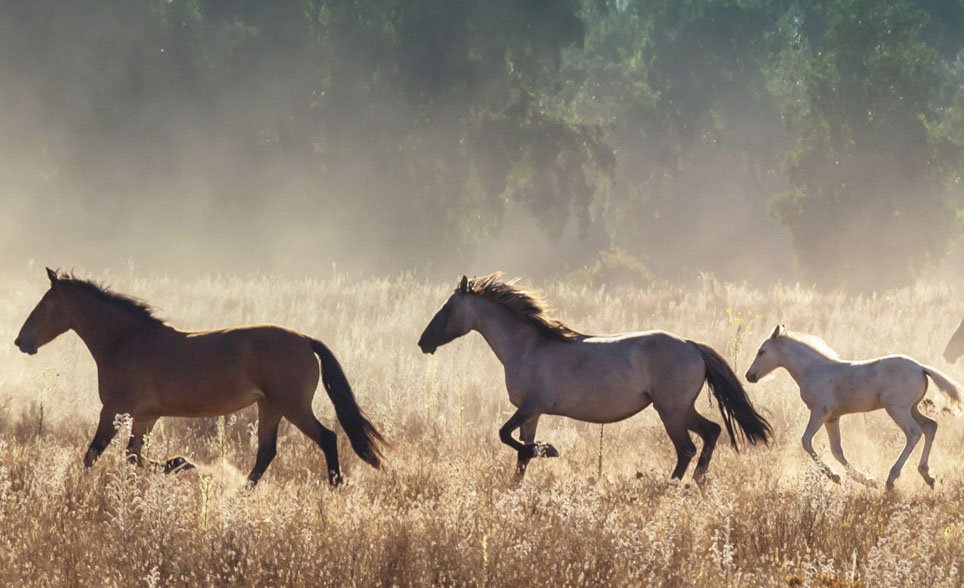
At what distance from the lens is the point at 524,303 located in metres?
9.60

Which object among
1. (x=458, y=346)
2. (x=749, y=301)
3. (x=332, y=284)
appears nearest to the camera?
(x=458, y=346)

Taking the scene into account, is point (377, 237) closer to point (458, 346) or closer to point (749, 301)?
point (749, 301)

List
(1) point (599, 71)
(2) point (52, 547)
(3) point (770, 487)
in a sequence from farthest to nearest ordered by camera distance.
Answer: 1. (1) point (599, 71)
2. (3) point (770, 487)
3. (2) point (52, 547)

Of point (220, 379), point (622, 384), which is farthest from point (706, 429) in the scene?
point (220, 379)

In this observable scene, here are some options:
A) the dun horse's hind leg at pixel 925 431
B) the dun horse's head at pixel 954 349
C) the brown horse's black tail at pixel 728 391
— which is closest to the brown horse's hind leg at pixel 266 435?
the brown horse's black tail at pixel 728 391

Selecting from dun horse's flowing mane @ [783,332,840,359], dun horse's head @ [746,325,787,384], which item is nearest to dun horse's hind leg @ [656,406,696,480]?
dun horse's head @ [746,325,787,384]

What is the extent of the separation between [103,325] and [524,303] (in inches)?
122

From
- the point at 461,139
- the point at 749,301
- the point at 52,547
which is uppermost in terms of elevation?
the point at 461,139

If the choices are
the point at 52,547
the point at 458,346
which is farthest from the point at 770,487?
the point at 458,346

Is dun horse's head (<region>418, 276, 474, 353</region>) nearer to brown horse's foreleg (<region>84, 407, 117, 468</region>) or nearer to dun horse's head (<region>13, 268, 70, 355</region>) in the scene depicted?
brown horse's foreleg (<region>84, 407, 117, 468</region>)

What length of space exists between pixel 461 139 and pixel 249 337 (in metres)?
30.3

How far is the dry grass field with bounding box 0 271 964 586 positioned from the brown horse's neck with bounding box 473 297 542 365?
871 mm

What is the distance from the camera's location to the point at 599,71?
210 feet

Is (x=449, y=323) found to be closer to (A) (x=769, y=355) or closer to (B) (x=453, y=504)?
(A) (x=769, y=355)
